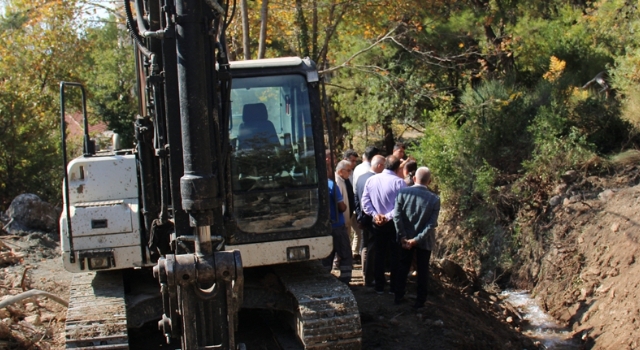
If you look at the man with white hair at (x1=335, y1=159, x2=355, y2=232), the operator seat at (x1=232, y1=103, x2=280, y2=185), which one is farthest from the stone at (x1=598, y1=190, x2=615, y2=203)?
the operator seat at (x1=232, y1=103, x2=280, y2=185)

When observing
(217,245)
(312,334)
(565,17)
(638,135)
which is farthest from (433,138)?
(217,245)

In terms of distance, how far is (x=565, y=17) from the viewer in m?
17.8

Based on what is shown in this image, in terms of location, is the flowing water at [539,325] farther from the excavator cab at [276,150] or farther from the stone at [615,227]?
the excavator cab at [276,150]

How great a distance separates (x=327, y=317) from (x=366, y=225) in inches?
112

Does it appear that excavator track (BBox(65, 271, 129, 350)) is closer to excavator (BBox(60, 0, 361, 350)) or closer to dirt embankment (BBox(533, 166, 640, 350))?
excavator (BBox(60, 0, 361, 350))

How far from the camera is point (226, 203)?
5.72m

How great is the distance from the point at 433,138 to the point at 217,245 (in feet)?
30.3

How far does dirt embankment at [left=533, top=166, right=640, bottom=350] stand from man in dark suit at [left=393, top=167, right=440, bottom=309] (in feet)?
7.49

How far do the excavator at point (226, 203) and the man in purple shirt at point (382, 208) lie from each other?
1626mm

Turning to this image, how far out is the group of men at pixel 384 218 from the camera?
7770 mm

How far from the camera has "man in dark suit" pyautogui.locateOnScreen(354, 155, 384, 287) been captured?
8.84 m

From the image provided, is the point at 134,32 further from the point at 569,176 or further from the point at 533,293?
the point at 569,176

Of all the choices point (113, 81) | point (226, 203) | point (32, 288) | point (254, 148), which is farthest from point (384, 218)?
point (113, 81)

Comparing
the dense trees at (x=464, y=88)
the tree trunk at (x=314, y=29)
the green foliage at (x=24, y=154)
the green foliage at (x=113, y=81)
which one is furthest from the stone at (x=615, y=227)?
the green foliage at (x=113, y=81)
